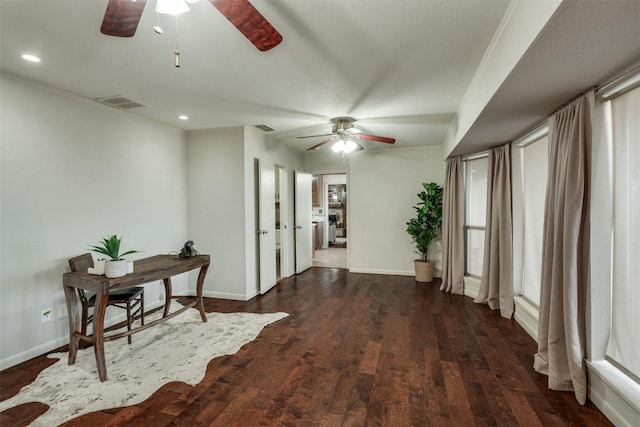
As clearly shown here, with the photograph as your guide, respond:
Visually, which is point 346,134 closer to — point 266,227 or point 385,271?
point 266,227

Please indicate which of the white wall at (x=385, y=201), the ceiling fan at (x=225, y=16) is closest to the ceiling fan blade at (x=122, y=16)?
the ceiling fan at (x=225, y=16)

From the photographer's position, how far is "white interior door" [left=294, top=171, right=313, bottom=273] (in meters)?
5.67

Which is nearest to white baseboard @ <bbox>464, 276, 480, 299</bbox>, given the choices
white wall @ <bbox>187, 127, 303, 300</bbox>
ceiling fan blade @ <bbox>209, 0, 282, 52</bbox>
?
white wall @ <bbox>187, 127, 303, 300</bbox>

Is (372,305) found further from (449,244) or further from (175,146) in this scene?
(175,146)

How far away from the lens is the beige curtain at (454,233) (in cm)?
446

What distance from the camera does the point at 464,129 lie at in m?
3.14

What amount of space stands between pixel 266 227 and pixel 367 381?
2853 millimetres

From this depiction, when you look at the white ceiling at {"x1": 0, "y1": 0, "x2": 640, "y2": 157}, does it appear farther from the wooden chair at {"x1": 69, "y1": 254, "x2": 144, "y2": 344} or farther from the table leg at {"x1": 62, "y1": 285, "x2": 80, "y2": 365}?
the table leg at {"x1": 62, "y1": 285, "x2": 80, "y2": 365}

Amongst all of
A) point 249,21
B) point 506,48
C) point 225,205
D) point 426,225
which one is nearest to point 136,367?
point 225,205

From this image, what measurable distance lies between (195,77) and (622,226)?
11.5 ft

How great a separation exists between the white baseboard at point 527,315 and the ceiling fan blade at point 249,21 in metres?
3.40

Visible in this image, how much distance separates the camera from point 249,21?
1324mm

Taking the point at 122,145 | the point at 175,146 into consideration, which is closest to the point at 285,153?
the point at 175,146

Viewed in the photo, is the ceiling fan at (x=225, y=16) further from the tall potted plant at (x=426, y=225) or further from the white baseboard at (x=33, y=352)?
the tall potted plant at (x=426, y=225)
